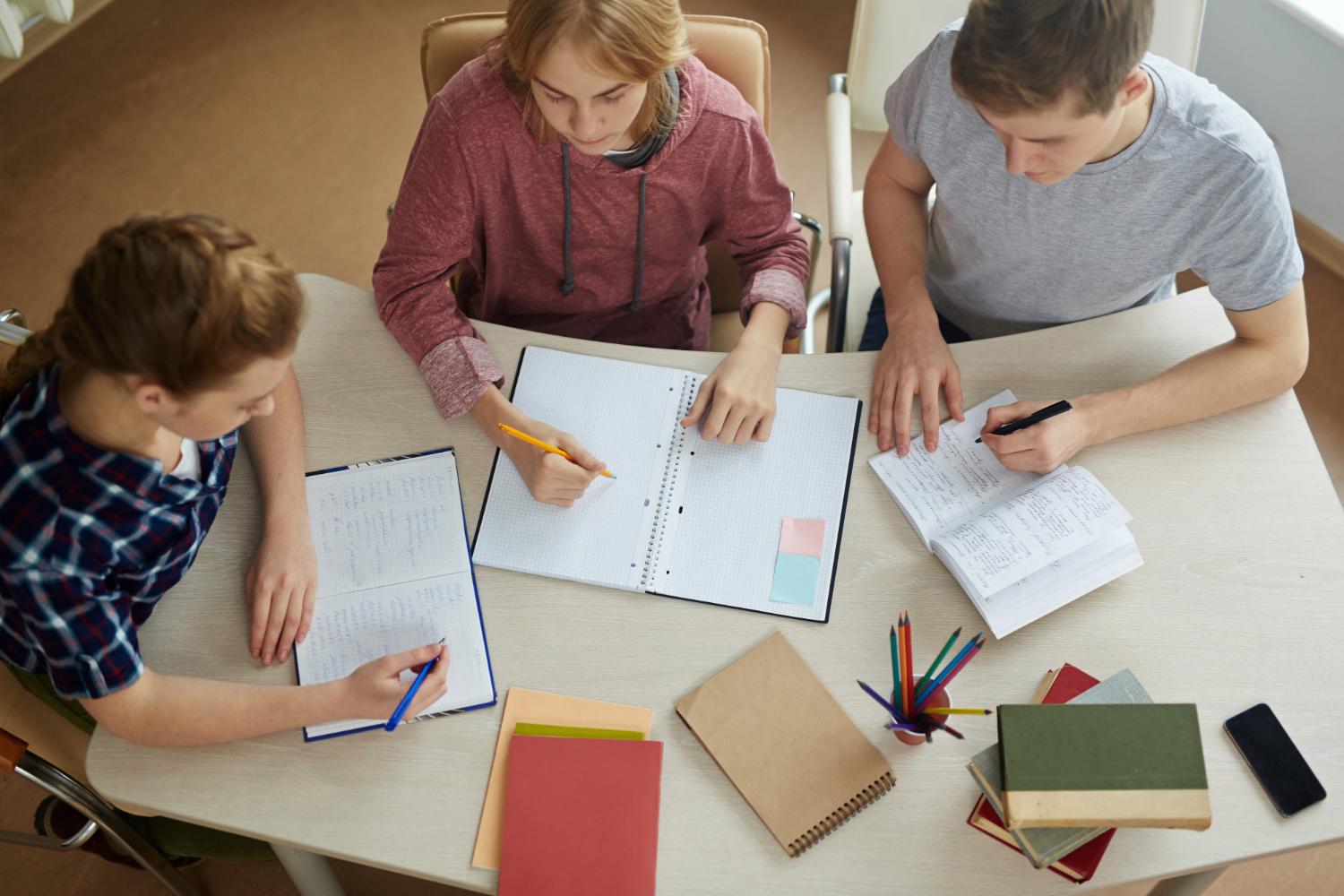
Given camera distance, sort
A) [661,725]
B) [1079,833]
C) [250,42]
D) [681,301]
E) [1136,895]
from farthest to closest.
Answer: [250,42] → [1136,895] → [681,301] → [661,725] → [1079,833]

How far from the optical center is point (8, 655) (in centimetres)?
113

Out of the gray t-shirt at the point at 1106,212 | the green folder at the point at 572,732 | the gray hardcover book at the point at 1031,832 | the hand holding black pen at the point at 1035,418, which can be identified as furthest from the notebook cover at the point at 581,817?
the gray t-shirt at the point at 1106,212

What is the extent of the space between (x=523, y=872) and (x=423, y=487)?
0.45m

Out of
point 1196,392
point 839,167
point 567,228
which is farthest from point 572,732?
point 839,167

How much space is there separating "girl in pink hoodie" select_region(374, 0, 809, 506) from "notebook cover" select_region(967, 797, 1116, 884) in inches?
19.0

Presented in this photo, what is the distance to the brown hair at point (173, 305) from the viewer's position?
0.94 m

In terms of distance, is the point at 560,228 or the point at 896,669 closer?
the point at 896,669

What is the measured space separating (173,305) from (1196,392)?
1.11 metres

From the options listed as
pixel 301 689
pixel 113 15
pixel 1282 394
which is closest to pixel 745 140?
pixel 1282 394

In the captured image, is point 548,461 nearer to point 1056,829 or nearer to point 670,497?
point 670,497

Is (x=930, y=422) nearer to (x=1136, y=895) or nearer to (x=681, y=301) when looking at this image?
(x=681, y=301)

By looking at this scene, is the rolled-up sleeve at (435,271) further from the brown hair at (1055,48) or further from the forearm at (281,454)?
the brown hair at (1055,48)

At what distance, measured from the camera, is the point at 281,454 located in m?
1.25

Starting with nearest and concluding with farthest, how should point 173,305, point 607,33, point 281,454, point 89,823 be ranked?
point 173,305
point 607,33
point 281,454
point 89,823
